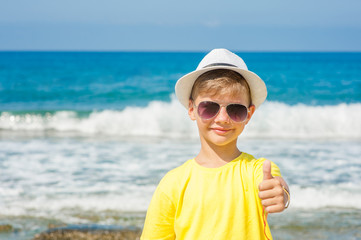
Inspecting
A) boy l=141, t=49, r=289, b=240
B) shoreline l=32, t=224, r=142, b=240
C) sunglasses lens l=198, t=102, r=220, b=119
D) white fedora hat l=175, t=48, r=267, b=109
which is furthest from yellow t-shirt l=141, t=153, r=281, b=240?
shoreline l=32, t=224, r=142, b=240

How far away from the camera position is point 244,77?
2.15 metres

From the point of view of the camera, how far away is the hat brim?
2.10 metres

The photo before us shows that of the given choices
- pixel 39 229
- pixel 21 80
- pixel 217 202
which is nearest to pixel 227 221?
pixel 217 202

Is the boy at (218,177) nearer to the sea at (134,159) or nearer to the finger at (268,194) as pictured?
the finger at (268,194)

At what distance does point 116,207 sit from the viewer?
585cm

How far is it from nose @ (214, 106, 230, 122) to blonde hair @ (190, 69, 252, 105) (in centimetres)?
8

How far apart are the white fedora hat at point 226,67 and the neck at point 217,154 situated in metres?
0.29

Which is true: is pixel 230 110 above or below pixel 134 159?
below

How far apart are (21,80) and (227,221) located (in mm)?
28886

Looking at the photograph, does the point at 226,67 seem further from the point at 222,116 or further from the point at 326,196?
the point at 326,196

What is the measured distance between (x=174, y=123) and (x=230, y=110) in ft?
38.0

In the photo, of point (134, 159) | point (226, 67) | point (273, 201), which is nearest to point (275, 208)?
point (273, 201)

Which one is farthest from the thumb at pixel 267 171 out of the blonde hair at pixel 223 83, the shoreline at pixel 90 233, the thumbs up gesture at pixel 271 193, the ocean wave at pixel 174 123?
the ocean wave at pixel 174 123

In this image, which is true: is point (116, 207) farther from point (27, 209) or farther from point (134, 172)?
point (134, 172)
